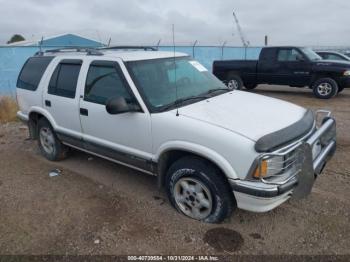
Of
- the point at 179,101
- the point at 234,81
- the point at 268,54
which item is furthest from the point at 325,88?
the point at 179,101

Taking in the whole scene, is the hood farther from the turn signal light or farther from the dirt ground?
the dirt ground

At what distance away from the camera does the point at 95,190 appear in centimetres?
437

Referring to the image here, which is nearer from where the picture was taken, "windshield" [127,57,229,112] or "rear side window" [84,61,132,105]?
"windshield" [127,57,229,112]

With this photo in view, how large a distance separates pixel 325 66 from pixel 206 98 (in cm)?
819

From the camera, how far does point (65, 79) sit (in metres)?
4.67

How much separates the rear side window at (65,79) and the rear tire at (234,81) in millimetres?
8471

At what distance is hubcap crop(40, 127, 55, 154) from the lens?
5246 mm

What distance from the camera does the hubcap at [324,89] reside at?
10.7 metres

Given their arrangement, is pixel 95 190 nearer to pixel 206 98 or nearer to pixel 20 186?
pixel 20 186

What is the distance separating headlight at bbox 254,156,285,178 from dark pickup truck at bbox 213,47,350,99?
888 centimetres

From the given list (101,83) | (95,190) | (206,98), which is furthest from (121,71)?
(95,190)

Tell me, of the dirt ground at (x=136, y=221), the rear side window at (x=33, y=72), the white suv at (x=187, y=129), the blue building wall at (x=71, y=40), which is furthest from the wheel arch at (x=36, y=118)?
the blue building wall at (x=71, y=40)

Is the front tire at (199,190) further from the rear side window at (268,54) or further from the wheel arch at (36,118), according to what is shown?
the rear side window at (268,54)

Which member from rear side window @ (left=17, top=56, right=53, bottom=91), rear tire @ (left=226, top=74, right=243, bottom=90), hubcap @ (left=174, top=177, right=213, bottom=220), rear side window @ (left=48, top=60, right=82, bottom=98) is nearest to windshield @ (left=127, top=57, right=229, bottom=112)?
hubcap @ (left=174, top=177, right=213, bottom=220)
